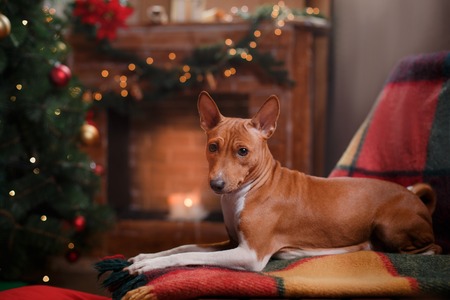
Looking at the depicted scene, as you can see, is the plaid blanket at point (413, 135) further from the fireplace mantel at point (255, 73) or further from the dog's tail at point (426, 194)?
the fireplace mantel at point (255, 73)

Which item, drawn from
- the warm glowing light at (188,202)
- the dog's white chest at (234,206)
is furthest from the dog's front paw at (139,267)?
the warm glowing light at (188,202)

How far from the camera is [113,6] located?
10.1 ft

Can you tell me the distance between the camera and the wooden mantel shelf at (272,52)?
322 cm

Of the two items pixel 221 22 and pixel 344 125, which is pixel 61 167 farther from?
pixel 344 125

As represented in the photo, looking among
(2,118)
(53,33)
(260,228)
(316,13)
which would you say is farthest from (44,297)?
(316,13)

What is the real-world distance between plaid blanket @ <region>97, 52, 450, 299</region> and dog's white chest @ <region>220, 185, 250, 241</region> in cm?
12

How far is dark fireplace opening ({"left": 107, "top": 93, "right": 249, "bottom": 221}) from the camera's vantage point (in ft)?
11.7

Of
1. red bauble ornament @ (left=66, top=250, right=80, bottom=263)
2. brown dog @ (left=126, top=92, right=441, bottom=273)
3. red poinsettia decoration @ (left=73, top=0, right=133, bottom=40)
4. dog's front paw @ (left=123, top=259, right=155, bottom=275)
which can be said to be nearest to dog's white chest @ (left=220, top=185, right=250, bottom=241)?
brown dog @ (left=126, top=92, right=441, bottom=273)

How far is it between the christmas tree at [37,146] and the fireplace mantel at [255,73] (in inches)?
29.2

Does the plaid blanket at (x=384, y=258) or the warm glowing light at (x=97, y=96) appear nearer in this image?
the plaid blanket at (x=384, y=258)

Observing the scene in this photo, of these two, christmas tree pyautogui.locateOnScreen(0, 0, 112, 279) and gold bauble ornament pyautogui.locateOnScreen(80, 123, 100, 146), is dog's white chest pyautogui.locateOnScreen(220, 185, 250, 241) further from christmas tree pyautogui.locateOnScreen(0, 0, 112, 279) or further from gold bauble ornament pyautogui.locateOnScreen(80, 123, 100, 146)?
gold bauble ornament pyautogui.locateOnScreen(80, 123, 100, 146)

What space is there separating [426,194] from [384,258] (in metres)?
0.35

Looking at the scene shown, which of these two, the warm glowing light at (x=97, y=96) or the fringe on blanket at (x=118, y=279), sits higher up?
the warm glowing light at (x=97, y=96)

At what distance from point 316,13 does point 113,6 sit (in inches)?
48.1
